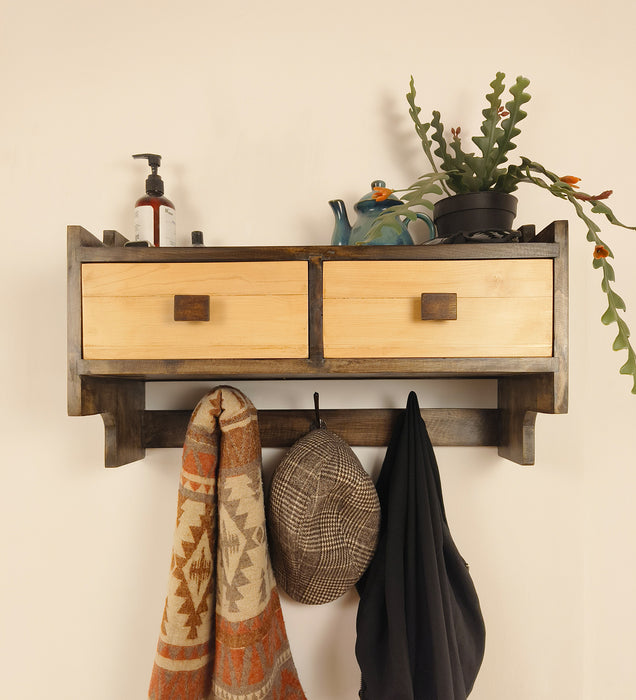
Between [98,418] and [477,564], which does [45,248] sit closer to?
[98,418]

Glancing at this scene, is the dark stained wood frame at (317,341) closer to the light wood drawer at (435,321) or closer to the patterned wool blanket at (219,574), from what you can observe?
the light wood drawer at (435,321)

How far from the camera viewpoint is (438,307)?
637mm

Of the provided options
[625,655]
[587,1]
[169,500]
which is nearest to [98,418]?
[169,500]

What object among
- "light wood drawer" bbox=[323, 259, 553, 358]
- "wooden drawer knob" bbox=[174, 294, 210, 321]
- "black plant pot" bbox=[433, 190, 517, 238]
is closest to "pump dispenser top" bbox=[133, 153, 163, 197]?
"wooden drawer knob" bbox=[174, 294, 210, 321]

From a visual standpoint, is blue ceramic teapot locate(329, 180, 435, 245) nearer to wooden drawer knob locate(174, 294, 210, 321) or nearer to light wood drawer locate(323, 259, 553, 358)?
light wood drawer locate(323, 259, 553, 358)

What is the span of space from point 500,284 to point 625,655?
75cm

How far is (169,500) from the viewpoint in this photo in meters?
0.87

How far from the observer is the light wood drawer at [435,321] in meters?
→ 0.64

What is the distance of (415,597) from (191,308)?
55cm

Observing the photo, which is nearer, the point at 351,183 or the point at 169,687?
the point at 169,687

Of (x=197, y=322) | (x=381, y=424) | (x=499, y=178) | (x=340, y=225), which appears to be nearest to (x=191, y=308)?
(x=197, y=322)

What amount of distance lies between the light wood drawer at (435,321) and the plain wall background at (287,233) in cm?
24

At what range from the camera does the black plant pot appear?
0.73 metres

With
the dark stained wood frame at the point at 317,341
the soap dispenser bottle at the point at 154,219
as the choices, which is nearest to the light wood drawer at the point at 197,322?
the dark stained wood frame at the point at 317,341
